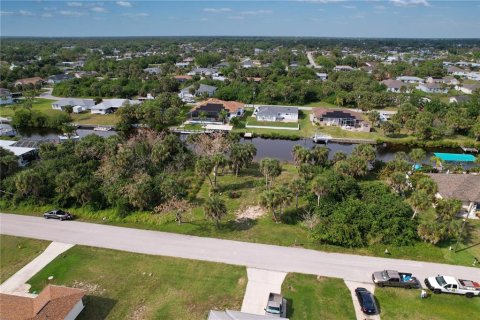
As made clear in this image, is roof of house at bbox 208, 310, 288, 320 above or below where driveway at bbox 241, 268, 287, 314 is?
above

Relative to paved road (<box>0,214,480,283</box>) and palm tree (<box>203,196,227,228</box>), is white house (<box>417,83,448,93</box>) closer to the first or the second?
paved road (<box>0,214,480,283</box>)

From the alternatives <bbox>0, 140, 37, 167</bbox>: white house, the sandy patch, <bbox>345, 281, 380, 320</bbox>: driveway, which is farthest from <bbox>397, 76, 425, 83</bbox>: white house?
<bbox>0, 140, 37, 167</bbox>: white house

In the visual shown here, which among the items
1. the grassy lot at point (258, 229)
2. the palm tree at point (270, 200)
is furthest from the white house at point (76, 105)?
the palm tree at point (270, 200)

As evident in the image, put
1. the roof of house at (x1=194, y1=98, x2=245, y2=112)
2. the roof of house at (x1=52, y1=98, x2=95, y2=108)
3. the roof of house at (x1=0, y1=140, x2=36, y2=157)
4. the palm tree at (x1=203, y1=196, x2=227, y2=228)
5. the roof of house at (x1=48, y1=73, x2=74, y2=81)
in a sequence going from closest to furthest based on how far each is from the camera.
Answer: the palm tree at (x1=203, y1=196, x2=227, y2=228) < the roof of house at (x1=0, y1=140, x2=36, y2=157) < the roof of house at (x1=194, y1=98, x2=245, y2=112) < the roof of house at (x1=52, y1=98, x2=95, y2=108) < the roof of house at (x1=48, y1=73, x2=74, y2=81)

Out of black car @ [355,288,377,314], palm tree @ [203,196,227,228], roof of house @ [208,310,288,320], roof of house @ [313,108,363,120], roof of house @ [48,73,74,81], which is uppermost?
roof of house @ [48,73,74,81]

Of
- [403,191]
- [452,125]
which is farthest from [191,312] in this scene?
[452,125]

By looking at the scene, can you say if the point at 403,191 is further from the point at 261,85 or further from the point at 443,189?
the point at 261,85

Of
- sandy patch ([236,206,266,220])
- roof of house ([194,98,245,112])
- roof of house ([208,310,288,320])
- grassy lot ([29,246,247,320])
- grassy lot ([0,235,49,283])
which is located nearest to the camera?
roof of house ([208,310,288,320])

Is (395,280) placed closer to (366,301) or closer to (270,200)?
(366,301)
